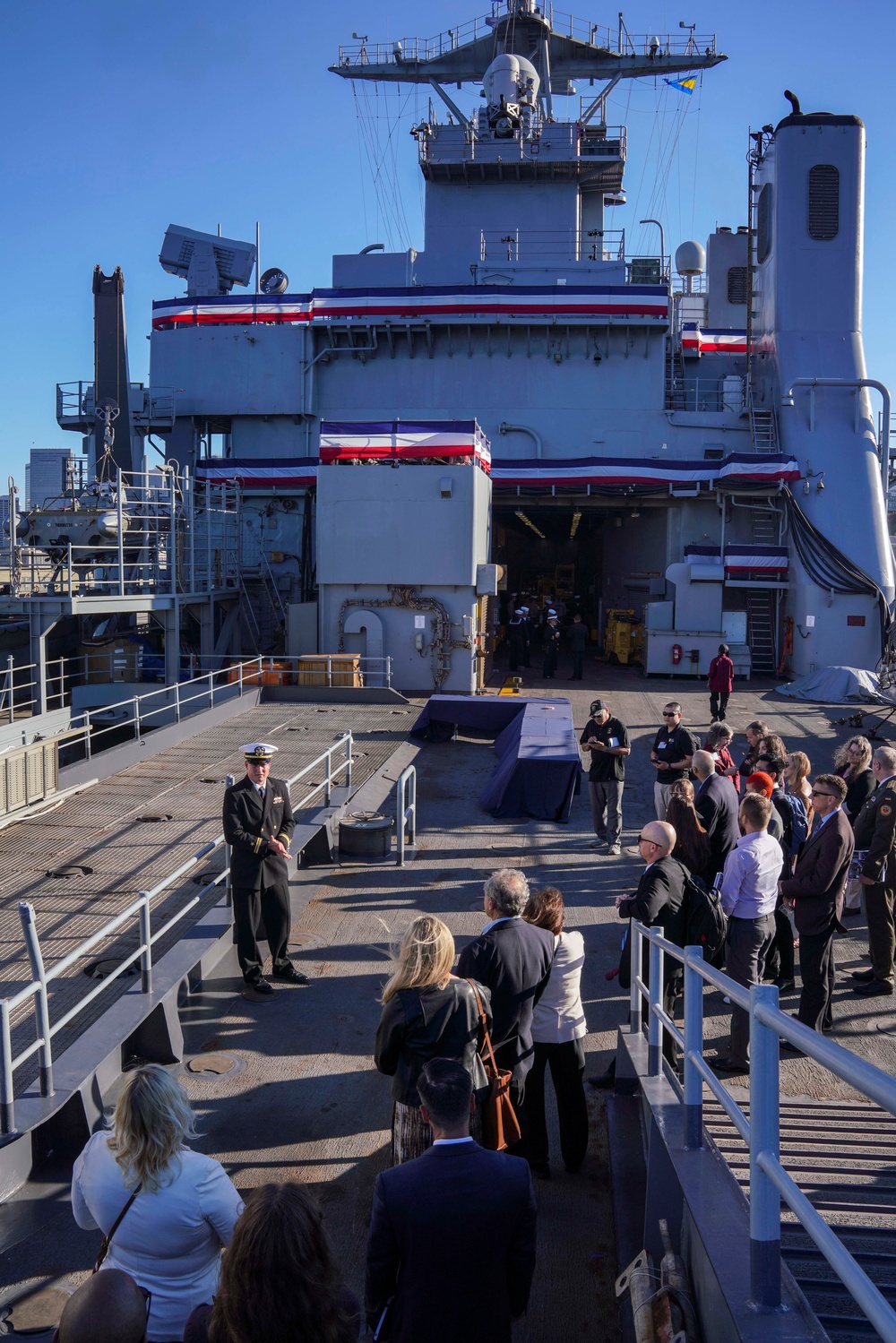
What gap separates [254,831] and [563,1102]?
279 cm

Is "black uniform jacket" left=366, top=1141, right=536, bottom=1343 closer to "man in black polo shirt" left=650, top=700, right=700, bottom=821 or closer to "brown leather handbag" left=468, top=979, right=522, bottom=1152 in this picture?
"brown leather handbag" left=468, top=979, right=522, bottom=1152

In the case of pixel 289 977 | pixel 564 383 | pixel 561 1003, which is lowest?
pixel 289 977

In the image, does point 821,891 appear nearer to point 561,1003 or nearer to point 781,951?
point 781,951

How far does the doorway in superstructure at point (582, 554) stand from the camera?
1099 inches

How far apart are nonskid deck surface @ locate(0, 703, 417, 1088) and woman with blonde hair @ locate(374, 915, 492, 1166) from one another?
254 cm

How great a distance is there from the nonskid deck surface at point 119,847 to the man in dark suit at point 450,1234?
3.29 m

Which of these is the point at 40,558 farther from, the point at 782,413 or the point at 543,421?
the point at 782,413

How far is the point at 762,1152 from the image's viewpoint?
2479 mm

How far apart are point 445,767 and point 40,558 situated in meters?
12.5

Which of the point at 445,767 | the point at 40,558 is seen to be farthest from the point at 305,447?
the point at 445,767

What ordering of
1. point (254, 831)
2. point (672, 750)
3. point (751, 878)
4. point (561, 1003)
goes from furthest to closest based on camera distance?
point (672, 750) < point (254, 831) < point (751, 878) < point (561, 1003)

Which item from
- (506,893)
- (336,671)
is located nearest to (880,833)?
(506,893)

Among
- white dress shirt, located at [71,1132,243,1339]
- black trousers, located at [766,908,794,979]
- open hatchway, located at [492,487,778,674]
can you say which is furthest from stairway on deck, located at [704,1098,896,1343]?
open hatchway, located at [492,487,778,674]

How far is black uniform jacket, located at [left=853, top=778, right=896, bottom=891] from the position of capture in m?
6.97
